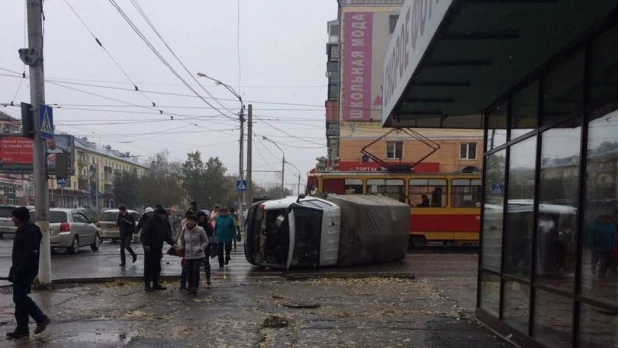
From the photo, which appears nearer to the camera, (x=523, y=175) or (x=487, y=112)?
(x=523, y=175)

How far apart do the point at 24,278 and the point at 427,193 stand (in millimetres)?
15472

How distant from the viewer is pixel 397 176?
789 inches

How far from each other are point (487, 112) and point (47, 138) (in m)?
8.42

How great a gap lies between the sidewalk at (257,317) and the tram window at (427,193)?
870 cm

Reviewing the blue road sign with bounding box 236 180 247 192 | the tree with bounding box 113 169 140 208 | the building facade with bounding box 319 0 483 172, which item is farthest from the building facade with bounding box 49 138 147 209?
the blue road sign with bounding box 236 180 247 192

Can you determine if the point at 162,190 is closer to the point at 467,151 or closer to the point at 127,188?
the point at 127,188

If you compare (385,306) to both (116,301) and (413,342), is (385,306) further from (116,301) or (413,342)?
(116,301)

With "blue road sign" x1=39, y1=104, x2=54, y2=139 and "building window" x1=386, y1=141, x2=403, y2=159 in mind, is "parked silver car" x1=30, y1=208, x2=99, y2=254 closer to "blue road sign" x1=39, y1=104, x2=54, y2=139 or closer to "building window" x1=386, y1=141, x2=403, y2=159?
"blue road sign" x1=39, y1=104, x2=54, y2=139

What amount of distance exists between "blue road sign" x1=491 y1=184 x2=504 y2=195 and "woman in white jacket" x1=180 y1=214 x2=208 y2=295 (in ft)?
17.9

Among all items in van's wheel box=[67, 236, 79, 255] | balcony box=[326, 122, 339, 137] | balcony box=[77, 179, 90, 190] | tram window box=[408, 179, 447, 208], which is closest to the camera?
van's wheel box=[67, 236, 79, 255]

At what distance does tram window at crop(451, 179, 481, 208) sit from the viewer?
770 inches

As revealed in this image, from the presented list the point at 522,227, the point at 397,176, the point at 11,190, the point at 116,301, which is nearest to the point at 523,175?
the point at 522,227

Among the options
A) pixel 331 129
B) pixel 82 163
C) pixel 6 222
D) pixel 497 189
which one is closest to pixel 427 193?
pixel 497 189

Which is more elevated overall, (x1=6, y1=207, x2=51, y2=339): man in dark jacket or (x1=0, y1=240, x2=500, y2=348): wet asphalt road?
(x1=6, y1=207, x2=51, y2=339): man in dark jacket
